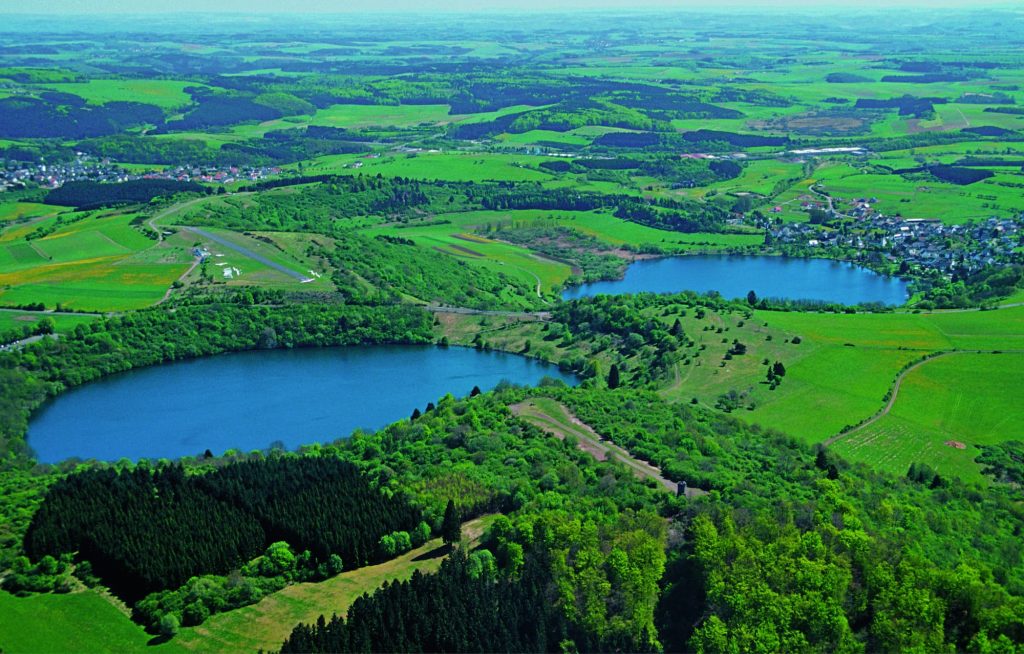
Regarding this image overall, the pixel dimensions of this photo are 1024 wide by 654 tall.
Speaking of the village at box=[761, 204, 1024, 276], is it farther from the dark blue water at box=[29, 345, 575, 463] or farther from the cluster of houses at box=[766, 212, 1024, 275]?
the dark blue water at box=[29, 345, 575, 463]

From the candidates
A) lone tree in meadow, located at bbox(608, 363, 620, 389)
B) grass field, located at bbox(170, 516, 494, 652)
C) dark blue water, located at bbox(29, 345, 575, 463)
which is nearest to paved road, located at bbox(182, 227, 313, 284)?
dark blue water, located at bbox(29, 345, 575, 463)

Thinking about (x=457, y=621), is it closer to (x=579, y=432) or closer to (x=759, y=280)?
(x=579, y=432)

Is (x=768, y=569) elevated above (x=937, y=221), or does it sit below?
above

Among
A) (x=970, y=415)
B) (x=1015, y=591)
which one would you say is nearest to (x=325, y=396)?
(x=970, y=415)

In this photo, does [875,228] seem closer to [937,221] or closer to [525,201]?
[937,221]

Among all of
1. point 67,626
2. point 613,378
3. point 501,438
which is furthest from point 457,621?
point 613,378
